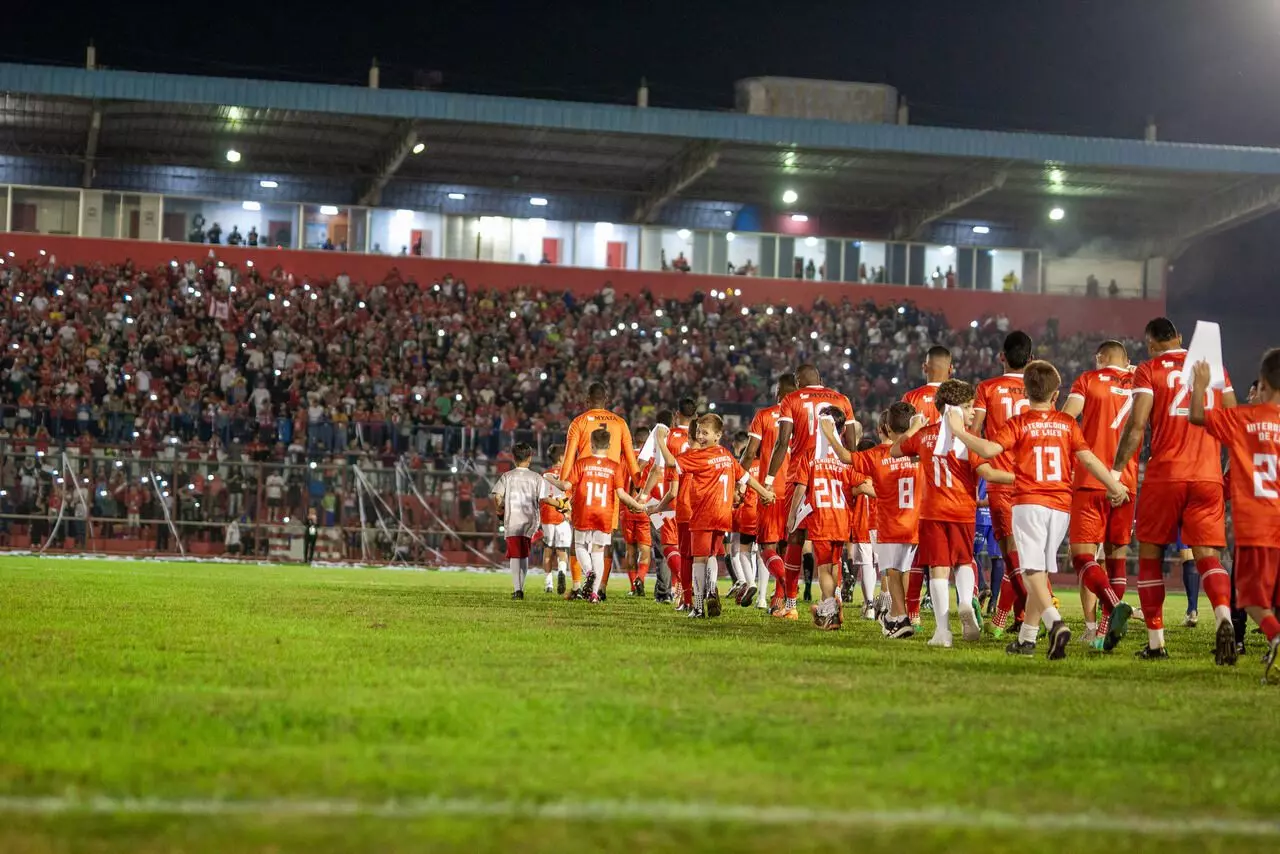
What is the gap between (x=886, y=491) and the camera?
42.8 feet

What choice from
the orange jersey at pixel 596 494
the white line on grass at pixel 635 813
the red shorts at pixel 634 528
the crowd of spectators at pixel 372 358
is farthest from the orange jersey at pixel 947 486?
the crowd of spectators at pixel 372 358

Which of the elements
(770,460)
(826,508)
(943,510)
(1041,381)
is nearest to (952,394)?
(1041,381)

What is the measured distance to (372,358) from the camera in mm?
40062

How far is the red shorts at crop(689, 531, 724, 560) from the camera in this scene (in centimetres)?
1431

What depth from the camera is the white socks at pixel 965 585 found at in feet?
41.1

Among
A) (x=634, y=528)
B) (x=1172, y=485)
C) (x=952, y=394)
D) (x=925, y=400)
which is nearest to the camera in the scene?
(x=1172, y=485)

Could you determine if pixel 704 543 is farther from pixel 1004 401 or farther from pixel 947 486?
pixel 1004 401

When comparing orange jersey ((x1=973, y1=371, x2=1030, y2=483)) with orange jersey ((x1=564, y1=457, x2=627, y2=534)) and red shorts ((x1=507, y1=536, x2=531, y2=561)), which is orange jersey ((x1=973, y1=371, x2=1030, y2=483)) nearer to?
orange jersey ((x1=564, y1=457, x2=627, y2=534))

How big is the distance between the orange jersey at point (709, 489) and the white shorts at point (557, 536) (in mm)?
6827

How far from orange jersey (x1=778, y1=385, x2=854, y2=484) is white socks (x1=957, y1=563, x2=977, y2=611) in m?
2.54

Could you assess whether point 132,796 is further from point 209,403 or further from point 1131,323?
point 1131,323

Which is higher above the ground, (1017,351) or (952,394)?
(1017,351)

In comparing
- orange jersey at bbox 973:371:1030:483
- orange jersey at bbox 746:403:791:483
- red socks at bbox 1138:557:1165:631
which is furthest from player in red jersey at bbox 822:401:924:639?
orange jersey at bbox 746:403:791:483

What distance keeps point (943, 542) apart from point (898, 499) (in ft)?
3.10
